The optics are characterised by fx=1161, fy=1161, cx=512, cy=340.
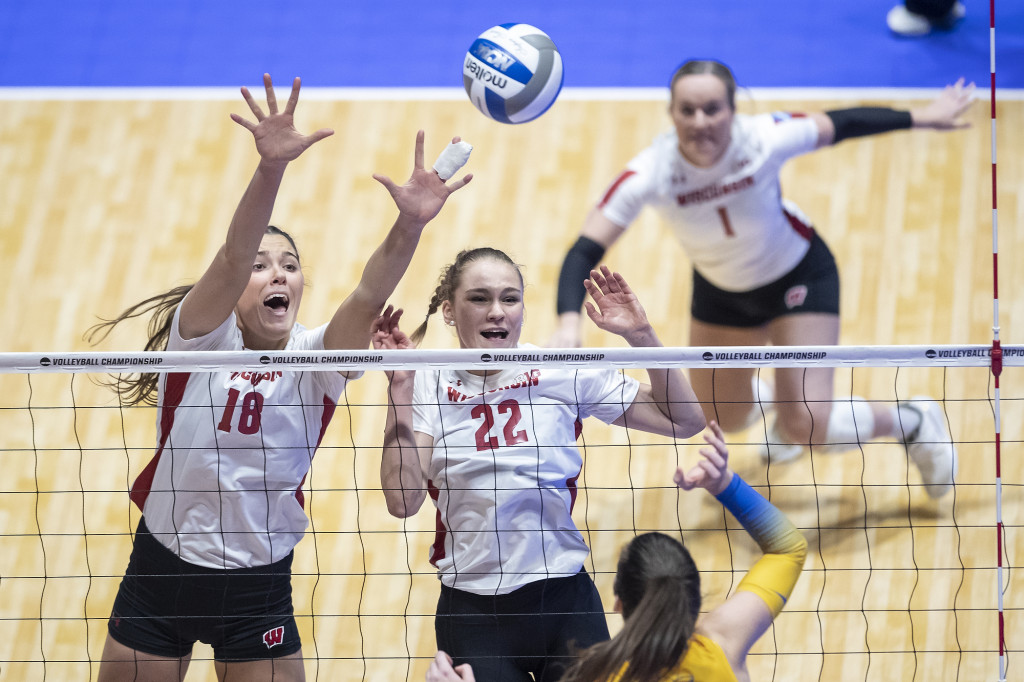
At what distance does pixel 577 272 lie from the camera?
4.75 metres

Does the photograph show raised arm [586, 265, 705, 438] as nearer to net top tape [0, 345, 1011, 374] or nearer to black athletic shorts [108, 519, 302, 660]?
net top tape [0, 345, 1011, 374]

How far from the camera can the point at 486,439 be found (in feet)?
11.1

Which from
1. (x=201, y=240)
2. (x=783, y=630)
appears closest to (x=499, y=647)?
(x=783, y=630)

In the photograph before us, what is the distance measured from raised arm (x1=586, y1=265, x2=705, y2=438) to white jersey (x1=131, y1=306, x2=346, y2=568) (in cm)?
81

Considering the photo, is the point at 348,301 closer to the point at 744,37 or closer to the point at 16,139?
the point at 16,139

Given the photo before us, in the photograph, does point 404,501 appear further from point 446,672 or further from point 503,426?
point 446,672

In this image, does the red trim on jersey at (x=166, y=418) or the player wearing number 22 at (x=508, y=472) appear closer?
the player wearing number 22 at (x=508, y=472)

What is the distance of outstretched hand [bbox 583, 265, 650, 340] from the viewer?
3381 millimetres

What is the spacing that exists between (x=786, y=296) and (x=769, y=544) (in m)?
2.19

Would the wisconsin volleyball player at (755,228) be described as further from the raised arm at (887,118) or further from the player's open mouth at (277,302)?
the player's open mouth at (277,302)

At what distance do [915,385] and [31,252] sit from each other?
16.0ft

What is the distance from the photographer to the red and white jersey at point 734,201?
5.04 m

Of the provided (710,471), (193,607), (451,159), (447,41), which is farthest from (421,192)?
(447,41)

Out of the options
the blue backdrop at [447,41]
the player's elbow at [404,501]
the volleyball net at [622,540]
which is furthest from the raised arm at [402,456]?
the blue backdrop at [447,41]
